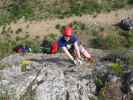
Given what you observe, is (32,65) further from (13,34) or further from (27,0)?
(27,0)

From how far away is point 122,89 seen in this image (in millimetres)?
10586

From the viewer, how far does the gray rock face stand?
1019cm

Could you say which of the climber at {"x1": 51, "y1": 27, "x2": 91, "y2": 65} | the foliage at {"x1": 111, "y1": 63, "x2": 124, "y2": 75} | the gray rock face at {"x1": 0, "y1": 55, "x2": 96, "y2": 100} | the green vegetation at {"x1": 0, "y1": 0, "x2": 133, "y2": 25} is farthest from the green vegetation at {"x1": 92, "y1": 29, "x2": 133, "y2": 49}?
the foliage at {"x1": 111, "y1": 63, "x2": 124, "y2": 75}

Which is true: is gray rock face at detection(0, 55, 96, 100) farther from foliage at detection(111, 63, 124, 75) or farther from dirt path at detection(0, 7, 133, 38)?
dirt path at detection(0, 7, 133, 38)

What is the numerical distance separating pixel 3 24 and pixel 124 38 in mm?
9645

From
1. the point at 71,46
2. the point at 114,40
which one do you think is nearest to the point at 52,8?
the point at 114,40

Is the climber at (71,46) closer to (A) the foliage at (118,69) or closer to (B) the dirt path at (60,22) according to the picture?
(A) the foliage at (118,69)

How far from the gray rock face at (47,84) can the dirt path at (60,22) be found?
67.4 ft

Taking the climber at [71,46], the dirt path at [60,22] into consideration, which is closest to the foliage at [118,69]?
the climber at [71,46]

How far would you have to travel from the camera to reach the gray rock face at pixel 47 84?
10.2 metres

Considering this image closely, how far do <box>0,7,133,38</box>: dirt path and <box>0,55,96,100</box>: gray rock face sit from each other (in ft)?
67.4

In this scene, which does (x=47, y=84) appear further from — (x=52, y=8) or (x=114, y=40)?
(x=52, y=8)

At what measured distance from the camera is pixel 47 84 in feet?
36.3

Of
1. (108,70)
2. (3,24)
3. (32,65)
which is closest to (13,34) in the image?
(3,24)
